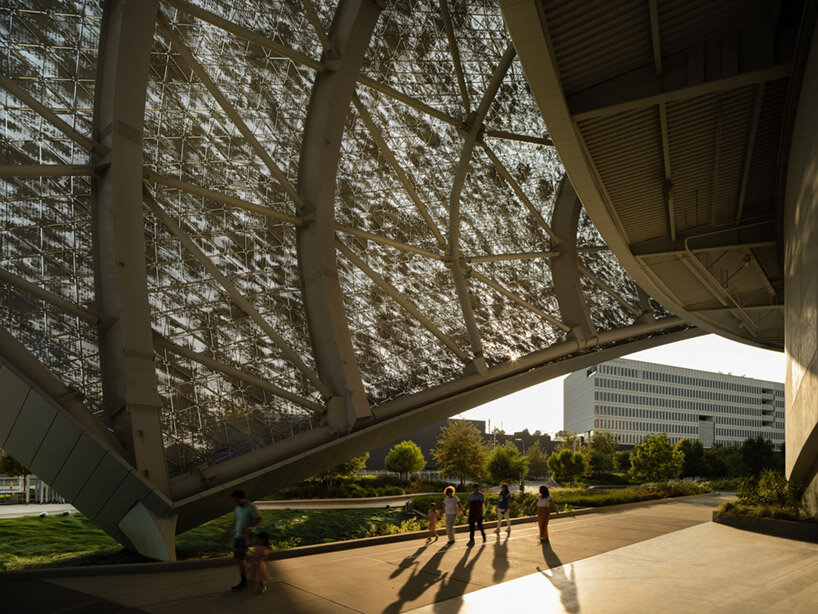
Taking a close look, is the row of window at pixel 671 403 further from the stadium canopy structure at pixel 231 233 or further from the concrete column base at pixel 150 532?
the concrete column base at pixel 150 532

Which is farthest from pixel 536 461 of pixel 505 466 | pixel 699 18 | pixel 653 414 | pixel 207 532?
pixel 653 414

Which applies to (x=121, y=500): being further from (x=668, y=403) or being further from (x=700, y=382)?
(x=700, y=382)

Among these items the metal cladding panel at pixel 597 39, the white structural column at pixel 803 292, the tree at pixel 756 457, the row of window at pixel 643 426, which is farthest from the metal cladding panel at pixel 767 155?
the row of window at pixel 643 426

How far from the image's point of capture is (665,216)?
18016 millimetres

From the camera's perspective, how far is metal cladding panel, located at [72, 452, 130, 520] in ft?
36.9

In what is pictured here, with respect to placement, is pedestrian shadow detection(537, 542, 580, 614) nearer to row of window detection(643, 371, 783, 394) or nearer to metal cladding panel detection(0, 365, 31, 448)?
metal cladding panel detection(0, 365, 31, 448)

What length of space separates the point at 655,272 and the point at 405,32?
11938mm

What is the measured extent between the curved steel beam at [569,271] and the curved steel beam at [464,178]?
6.26 m

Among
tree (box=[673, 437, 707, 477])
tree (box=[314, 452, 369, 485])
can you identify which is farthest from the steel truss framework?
tree (box=[673, 437, 707, 477])

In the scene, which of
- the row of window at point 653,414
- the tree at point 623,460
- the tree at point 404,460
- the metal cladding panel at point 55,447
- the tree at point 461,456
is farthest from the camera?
the row of window at point 653,414

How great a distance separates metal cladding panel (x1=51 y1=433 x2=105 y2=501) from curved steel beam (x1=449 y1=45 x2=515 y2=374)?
12.4 metres

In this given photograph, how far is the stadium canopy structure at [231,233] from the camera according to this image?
11734 mm

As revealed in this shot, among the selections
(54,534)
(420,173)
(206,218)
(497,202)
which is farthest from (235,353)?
(497,202)

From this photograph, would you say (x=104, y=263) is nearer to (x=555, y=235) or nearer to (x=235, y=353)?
(x=235, y=353)
